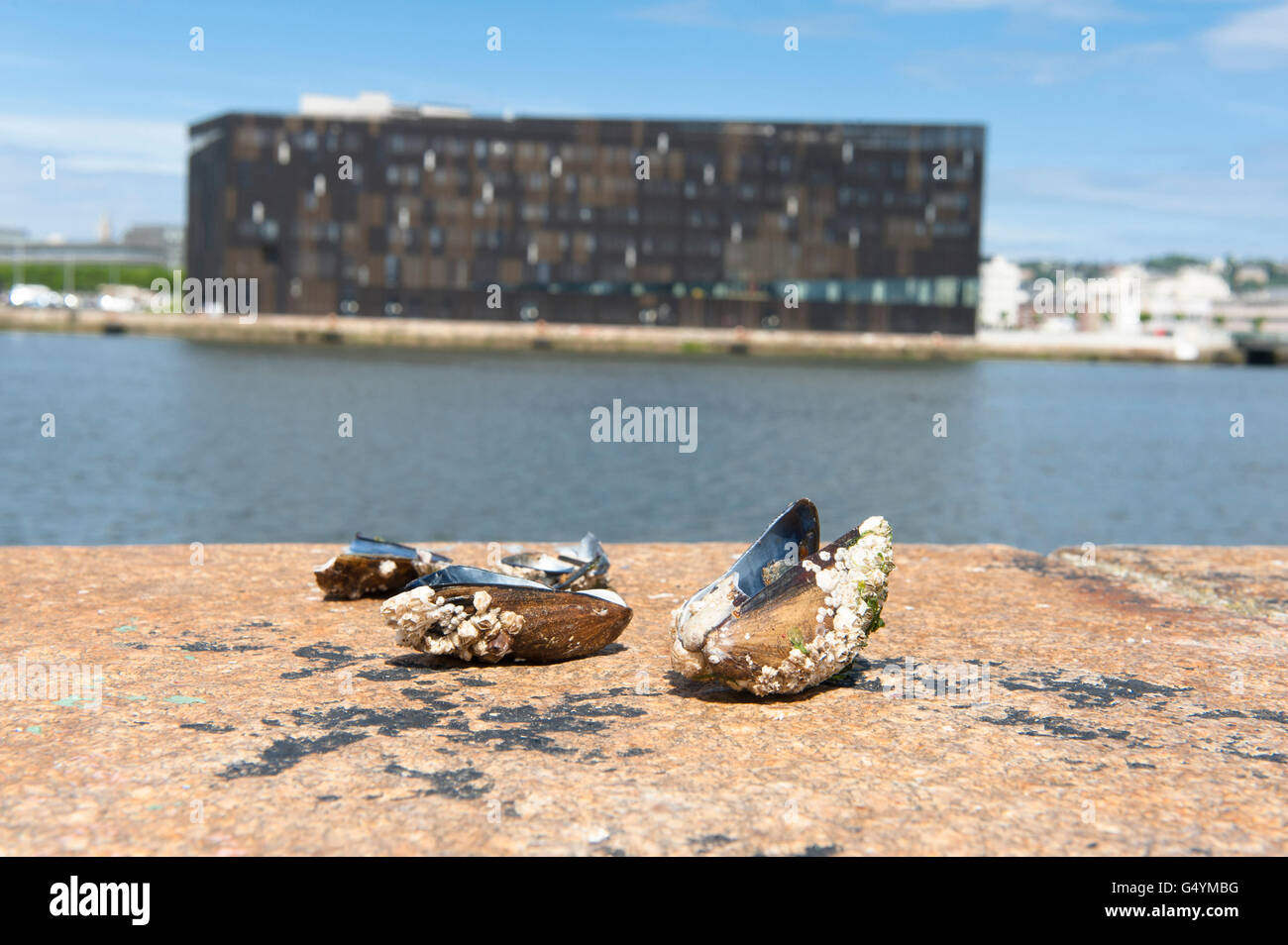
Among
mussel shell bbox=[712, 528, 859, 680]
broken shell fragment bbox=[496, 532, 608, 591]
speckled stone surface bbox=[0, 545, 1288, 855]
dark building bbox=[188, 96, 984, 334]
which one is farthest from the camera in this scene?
dark building bbox=[188, 96, 984, 334]

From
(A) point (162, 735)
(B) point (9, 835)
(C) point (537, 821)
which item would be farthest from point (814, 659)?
(B) point (9, 835)

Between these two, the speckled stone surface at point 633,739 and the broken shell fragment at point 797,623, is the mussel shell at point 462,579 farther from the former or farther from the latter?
the broken shell fragment at point 797,623

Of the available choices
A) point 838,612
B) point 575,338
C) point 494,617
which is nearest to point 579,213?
point 575,338

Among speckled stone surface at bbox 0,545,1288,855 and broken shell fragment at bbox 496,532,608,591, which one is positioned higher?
broken shell fragment at bbox 496,532,608,591

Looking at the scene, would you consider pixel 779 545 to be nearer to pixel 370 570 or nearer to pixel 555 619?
pixel 555 619

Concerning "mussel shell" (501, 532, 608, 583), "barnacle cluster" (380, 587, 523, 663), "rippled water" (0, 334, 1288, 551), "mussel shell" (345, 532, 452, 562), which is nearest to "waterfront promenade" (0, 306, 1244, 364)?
"rippled water" (0, 334, 1288, 551)

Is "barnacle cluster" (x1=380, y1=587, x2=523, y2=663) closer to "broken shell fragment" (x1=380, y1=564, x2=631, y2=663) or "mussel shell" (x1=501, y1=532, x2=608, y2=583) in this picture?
"broken shell fragment" (x1=380, y1=564, x2=631, y2=663)
